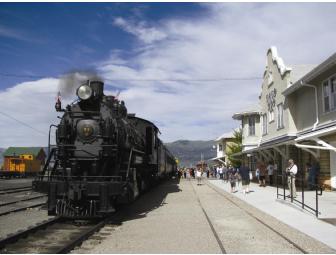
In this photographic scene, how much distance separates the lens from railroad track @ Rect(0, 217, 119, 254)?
7430 mm

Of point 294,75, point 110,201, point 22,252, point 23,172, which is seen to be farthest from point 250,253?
point 23,172

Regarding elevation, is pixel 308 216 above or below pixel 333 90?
below

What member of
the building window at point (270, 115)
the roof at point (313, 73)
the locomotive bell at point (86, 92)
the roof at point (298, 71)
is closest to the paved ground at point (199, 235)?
the locomotive bell at point (86, 92)

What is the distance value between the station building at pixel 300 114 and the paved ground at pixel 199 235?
6995 millimetres

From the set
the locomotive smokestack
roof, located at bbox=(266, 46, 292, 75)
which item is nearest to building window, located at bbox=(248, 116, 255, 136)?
roof, located at bbox=(266, 46, 292, 75)

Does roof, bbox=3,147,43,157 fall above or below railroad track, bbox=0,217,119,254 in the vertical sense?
above

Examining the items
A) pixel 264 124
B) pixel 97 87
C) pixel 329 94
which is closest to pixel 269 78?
pixel 264 124

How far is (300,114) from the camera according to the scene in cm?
2286

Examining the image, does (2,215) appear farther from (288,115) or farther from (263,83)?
(263,83)

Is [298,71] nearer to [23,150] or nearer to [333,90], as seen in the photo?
[333,90]

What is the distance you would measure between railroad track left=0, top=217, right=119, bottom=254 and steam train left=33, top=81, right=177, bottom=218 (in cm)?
36

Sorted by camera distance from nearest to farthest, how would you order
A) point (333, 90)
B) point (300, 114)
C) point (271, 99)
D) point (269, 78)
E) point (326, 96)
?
point (333, 90)
point (326, 96)
point (300, 114)
point (271, 99)
point (269, 78)

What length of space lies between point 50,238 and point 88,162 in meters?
2.99

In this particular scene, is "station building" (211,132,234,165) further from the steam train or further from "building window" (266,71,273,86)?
the steam train
